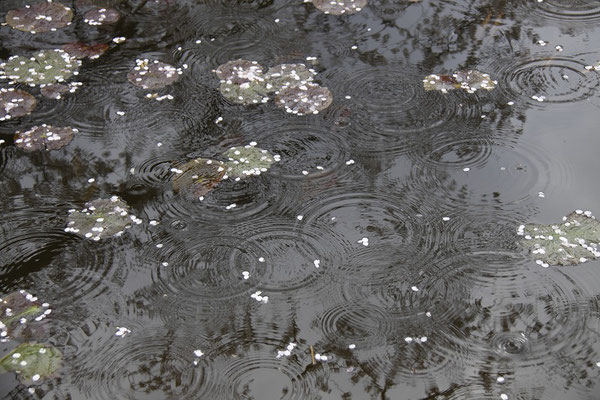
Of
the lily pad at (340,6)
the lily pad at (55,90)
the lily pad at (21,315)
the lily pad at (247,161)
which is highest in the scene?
the lily pad at (340,6)

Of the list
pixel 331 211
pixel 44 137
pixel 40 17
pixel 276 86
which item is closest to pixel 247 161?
pixel 331 211

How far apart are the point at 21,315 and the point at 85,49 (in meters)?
2.57

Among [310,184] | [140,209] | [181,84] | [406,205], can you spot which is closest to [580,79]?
[406,205]

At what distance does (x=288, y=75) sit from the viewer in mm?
5562

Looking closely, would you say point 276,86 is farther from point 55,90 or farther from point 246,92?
point 55,90

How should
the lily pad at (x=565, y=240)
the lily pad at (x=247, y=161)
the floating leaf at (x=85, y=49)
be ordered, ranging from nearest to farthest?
the lily pad at (x=565, y=240), the lily pad at (x=247, y=161), the floating leaf at (x=85, y=49)

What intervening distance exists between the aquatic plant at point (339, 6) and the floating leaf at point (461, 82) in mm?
1051

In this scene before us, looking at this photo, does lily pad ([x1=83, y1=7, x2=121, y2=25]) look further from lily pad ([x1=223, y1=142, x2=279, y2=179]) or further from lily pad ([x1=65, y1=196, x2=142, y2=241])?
lily pad ([x1=65, y1=196, x2=142, y2=241])

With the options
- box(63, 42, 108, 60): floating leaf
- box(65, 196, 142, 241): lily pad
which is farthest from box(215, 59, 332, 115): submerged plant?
box(65, 196, 142, 241): lily pad

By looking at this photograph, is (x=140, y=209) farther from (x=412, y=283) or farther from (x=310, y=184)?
(x=412, y=283)

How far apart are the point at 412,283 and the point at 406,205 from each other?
0.62 metres

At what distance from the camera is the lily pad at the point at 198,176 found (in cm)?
475

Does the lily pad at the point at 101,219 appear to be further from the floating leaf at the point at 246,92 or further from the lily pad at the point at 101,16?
the lily pad at the point at 101,16

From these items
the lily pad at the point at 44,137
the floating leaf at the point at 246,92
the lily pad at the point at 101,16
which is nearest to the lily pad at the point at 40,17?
the lily pad at the point at 101,16
